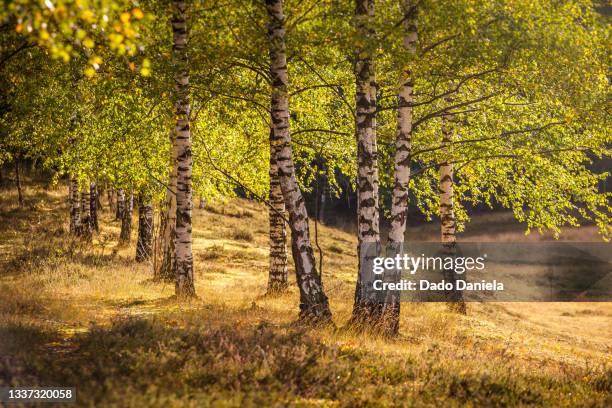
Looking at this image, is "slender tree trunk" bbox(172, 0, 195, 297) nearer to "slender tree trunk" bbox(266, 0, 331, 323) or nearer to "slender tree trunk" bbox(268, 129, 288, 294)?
"slender tree trunk" bbox(266, 0, 331, 323)

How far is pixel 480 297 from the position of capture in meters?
27.3

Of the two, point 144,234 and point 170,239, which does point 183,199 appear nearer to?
point 170,239

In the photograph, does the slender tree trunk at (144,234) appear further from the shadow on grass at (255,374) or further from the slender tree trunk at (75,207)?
the shadow on grass at (255,374)

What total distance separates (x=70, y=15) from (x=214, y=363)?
14.9 feet

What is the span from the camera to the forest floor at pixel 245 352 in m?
6.67

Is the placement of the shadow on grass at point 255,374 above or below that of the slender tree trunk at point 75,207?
below

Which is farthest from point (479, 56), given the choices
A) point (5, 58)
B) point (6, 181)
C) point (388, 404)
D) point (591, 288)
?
point (6, 181)

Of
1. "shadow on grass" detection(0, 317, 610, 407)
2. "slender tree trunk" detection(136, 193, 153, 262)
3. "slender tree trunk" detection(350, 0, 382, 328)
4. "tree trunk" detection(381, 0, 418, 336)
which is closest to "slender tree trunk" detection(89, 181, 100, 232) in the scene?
"slender tree trunk" detection(136, 193, 153, 262)

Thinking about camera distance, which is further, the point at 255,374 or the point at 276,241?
the point at 276,241

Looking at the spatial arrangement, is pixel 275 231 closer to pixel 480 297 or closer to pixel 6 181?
pixel 480 297

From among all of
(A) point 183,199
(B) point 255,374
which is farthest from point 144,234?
(B) point 255,374

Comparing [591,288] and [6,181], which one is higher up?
[6,181]

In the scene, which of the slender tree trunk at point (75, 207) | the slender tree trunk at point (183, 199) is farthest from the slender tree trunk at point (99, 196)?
the slender tree trunk at point (183, 199)

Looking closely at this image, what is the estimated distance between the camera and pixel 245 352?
7941 millimetres
